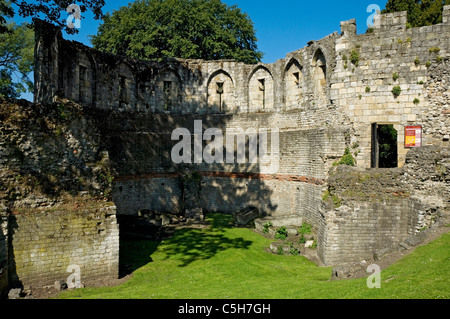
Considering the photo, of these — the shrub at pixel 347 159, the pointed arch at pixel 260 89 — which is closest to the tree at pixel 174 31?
the pointed arch at pixel 260 89

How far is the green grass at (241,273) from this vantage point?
7084 millimetres

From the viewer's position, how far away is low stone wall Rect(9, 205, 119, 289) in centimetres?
954

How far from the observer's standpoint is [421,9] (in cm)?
2211

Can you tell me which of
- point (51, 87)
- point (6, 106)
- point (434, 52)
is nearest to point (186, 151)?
point (51, 87)

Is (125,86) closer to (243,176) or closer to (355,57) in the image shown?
(243,176)

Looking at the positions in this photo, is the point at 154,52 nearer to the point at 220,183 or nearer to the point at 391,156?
the point at 220,183

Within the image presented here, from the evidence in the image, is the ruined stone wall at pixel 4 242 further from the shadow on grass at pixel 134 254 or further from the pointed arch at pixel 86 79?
the pointed arch at pixel 86 79

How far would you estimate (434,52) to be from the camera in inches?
543

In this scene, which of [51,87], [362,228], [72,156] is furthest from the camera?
[51,87]

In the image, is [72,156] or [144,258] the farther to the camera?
[144,258]

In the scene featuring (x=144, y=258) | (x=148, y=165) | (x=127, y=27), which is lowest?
(x=144, y=258)

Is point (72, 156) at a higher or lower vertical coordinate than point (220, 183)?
higher

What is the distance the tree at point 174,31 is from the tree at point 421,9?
12.4 meters

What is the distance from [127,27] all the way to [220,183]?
16984 millimetres
